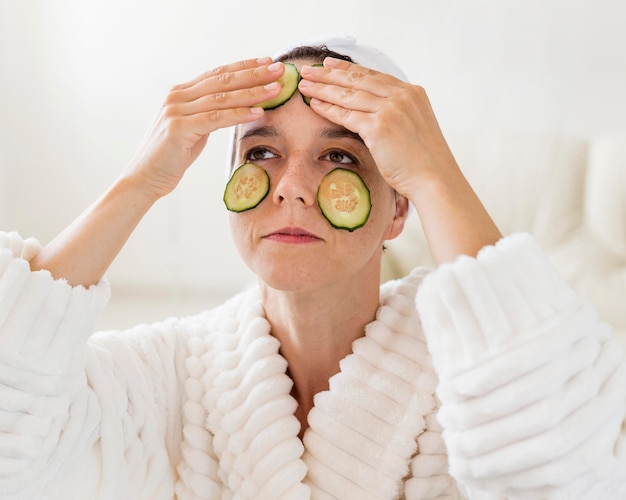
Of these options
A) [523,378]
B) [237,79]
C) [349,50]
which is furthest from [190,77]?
[523,378]


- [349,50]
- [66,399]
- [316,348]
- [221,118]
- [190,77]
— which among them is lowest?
[66,399]

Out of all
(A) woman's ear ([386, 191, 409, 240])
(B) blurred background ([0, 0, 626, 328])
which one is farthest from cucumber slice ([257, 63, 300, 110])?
(B) blurred background ([0, 0, 626, 328])

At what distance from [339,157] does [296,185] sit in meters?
0.14

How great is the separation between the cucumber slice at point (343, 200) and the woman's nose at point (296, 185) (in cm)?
2

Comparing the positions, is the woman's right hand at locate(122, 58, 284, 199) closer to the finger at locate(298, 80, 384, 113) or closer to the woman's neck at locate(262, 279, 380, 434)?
the finger at locate(298, 80, 384, 113)

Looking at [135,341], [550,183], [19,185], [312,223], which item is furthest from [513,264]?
[19,185]

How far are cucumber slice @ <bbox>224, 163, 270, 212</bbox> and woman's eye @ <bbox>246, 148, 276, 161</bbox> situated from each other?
47 millimetres

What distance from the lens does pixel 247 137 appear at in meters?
1.56

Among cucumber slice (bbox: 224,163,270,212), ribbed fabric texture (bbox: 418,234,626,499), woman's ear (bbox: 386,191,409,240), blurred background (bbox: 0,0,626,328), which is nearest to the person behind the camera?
ribbed fabric texture (bbox: 418,234,626,499)

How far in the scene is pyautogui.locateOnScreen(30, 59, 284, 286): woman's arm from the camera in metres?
1.41

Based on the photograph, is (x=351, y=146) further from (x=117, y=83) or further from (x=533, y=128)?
(x=117, y=83)

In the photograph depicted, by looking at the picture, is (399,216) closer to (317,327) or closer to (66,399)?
(317,327)

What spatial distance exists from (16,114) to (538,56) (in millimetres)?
2178

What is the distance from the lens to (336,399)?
1.53 metres
